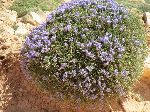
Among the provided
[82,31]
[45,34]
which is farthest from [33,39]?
[82,31]

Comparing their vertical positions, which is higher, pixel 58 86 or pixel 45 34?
pixel 45 34

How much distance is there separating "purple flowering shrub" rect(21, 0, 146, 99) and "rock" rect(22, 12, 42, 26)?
2.69 meters

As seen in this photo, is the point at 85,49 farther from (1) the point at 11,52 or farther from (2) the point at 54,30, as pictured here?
(1) the point at 11,52

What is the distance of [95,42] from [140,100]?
5.77 feet

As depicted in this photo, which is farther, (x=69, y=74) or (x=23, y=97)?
(x=23, y=97)

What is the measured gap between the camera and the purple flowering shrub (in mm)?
5277

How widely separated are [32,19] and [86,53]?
3.47 m

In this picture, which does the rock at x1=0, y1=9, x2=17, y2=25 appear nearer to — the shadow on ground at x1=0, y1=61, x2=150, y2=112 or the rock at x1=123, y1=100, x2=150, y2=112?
the shadow on ground at x1=0, y1=61, x2=150, y2=112

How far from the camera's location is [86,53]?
17.2 ft

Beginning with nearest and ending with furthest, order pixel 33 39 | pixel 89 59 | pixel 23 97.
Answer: pixel 89 59 < pixel 33 39 < pixel 23 97

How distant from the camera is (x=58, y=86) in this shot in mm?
5383

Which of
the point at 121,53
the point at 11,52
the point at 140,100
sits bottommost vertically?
the point at 140,100

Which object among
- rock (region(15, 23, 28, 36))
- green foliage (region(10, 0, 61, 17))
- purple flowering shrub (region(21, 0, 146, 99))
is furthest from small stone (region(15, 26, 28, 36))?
purple flowering shrub (region(21, 0, 146, 99))

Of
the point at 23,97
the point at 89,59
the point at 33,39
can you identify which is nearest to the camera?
the point at 89,59
